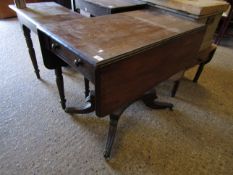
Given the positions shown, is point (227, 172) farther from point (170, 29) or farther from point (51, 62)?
point (51, 62)

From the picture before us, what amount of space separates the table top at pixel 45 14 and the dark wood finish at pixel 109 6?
17 cm

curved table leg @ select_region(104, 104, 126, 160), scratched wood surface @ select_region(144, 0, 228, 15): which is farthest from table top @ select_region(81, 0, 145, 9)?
curved table leg @ select_region(104, 104, 126, 160)

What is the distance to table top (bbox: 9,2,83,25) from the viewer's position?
1359 millimetres

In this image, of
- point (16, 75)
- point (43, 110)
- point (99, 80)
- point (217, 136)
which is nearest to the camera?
point (99, 80)

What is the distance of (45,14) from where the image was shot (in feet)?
4.89

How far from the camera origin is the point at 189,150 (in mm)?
1324

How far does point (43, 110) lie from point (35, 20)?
73 cm

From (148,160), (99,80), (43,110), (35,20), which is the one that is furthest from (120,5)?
(148,160)

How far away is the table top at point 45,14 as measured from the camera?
4.46ft

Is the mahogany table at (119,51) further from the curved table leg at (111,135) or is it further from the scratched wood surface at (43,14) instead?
the scratched wood surface at (43,14)

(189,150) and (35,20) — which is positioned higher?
(35,20)

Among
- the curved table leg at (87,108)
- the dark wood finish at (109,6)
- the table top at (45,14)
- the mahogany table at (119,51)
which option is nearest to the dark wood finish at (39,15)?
the table top at (45,14)

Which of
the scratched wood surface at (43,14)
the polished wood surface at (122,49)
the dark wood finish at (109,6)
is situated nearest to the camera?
the polished wood surface at (122,49)

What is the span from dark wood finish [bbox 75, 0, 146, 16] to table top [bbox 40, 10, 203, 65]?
16cm
